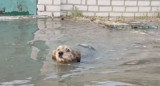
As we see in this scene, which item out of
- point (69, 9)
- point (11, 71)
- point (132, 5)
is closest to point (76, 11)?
point (69, 9)

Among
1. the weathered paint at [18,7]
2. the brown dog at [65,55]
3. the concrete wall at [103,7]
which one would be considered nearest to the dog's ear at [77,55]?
the brown dog at [65,55]

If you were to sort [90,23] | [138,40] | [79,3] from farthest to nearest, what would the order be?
[79,3] → [90,23] → [138,40]

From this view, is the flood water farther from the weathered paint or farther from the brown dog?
the weathered paint

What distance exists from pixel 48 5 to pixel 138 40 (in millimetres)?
3054

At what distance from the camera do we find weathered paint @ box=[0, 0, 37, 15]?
9.24 m

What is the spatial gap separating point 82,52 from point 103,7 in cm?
408

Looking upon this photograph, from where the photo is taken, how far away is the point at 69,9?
950 cm

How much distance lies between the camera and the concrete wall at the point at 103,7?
30.5ft

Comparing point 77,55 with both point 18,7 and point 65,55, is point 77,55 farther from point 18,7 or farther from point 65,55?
point 18,7

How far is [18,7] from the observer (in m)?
9.29

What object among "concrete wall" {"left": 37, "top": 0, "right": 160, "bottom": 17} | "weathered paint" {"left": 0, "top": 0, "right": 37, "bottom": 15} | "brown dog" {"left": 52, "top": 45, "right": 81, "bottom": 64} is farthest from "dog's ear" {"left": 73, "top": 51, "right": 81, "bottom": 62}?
"weathered paint" {"left": 0, "top": 0, "right": 37, "bottom": 15}

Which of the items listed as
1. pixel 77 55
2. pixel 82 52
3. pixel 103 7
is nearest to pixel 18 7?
pixel 103 7

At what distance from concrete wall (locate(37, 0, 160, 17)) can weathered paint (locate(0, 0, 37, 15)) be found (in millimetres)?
226

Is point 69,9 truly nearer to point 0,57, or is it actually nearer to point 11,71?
point 0,57
